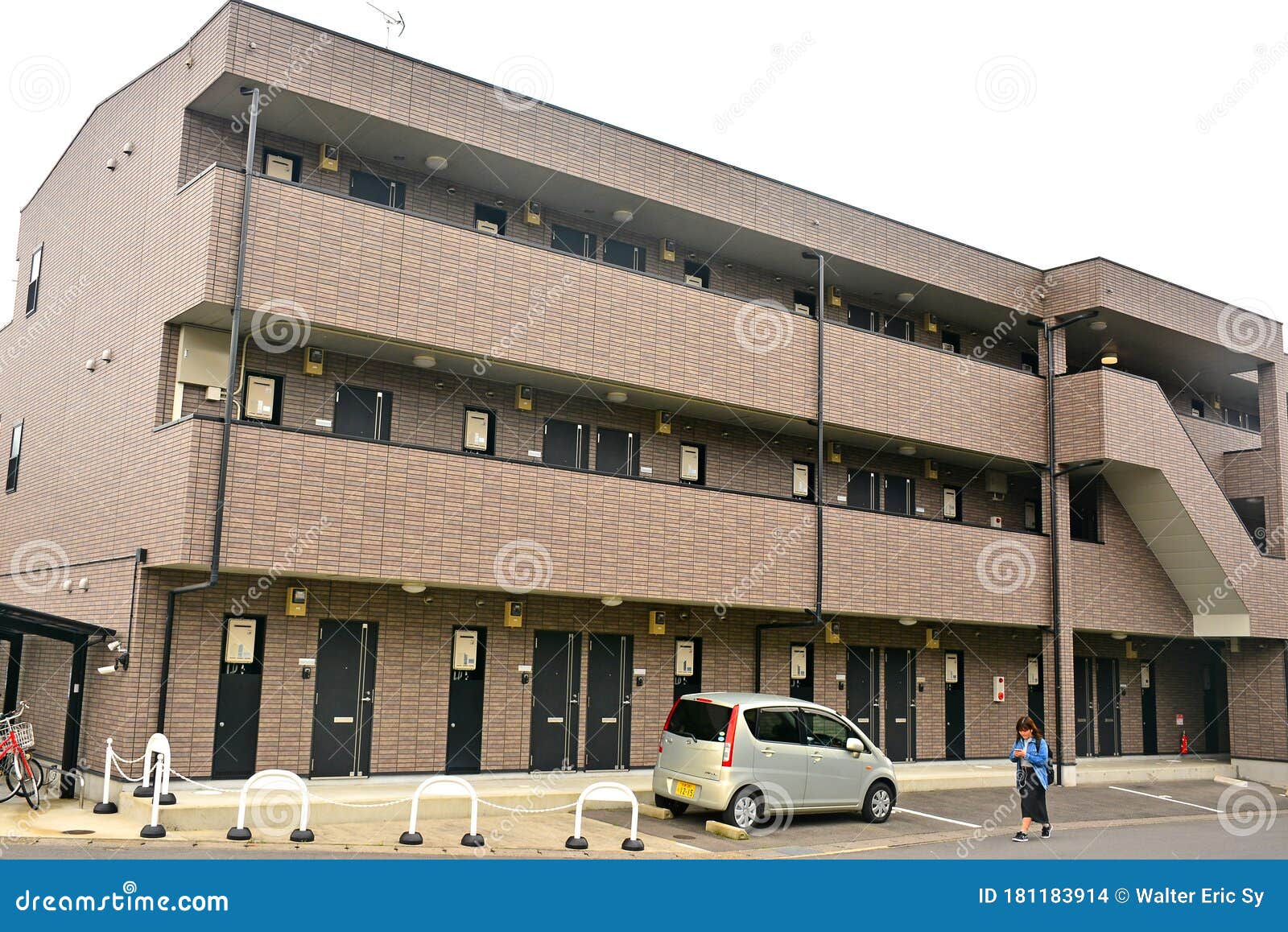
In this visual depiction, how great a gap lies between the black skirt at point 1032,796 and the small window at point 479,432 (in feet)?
30.5

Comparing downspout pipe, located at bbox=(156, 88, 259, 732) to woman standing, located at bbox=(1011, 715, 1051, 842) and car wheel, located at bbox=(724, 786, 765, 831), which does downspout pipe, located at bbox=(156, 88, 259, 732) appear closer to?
car wheel, located at bbox=(724, 786, 765, 831)

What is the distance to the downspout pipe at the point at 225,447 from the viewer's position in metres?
14.0

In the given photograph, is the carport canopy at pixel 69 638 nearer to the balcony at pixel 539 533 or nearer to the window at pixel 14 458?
the balcony at pixel 539 533

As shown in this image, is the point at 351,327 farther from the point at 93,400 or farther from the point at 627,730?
the point at 627,730

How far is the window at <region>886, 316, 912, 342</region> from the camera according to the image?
24281 mm

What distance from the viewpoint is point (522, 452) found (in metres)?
18.3

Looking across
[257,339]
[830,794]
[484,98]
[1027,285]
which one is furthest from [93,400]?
[1027,285]
